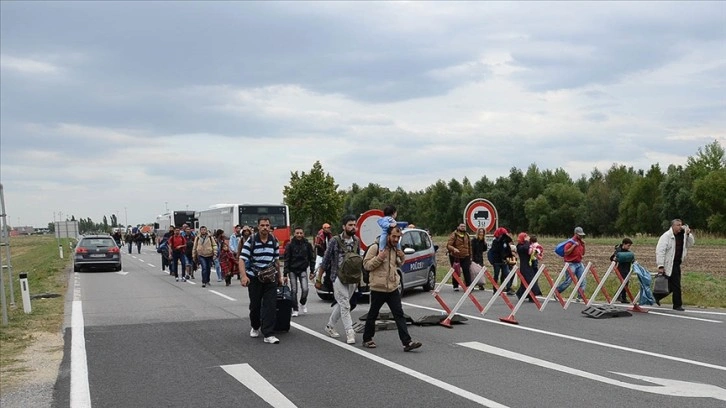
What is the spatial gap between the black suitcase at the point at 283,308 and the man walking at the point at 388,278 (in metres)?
1.88

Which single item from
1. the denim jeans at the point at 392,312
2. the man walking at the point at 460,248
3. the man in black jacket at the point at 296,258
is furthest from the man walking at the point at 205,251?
the denim jeans at the point at 392,312

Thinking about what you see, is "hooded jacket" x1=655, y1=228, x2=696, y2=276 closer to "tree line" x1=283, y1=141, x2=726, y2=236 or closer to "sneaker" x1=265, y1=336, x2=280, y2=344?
"sneaker" x1=265, y1=336, x2=280, y2=344

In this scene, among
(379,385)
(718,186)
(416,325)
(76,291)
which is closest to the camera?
(379,385)

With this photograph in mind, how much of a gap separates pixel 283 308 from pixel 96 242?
→ 21.4 meters

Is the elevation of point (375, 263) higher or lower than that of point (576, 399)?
higher

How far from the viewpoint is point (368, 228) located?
46.4 feet

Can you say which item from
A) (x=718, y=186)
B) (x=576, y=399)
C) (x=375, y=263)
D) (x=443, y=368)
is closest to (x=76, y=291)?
(x=375, y=263)

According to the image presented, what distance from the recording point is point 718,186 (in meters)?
72.9

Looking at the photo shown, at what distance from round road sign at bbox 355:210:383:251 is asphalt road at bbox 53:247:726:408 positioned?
1.43m

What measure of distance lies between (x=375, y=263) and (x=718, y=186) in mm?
72353

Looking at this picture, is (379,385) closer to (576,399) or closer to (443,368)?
(443,368)

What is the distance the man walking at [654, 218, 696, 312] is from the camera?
1408 cm

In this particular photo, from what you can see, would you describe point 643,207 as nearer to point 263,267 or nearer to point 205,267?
point 205,267

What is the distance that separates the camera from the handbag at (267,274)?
34.6 feet
